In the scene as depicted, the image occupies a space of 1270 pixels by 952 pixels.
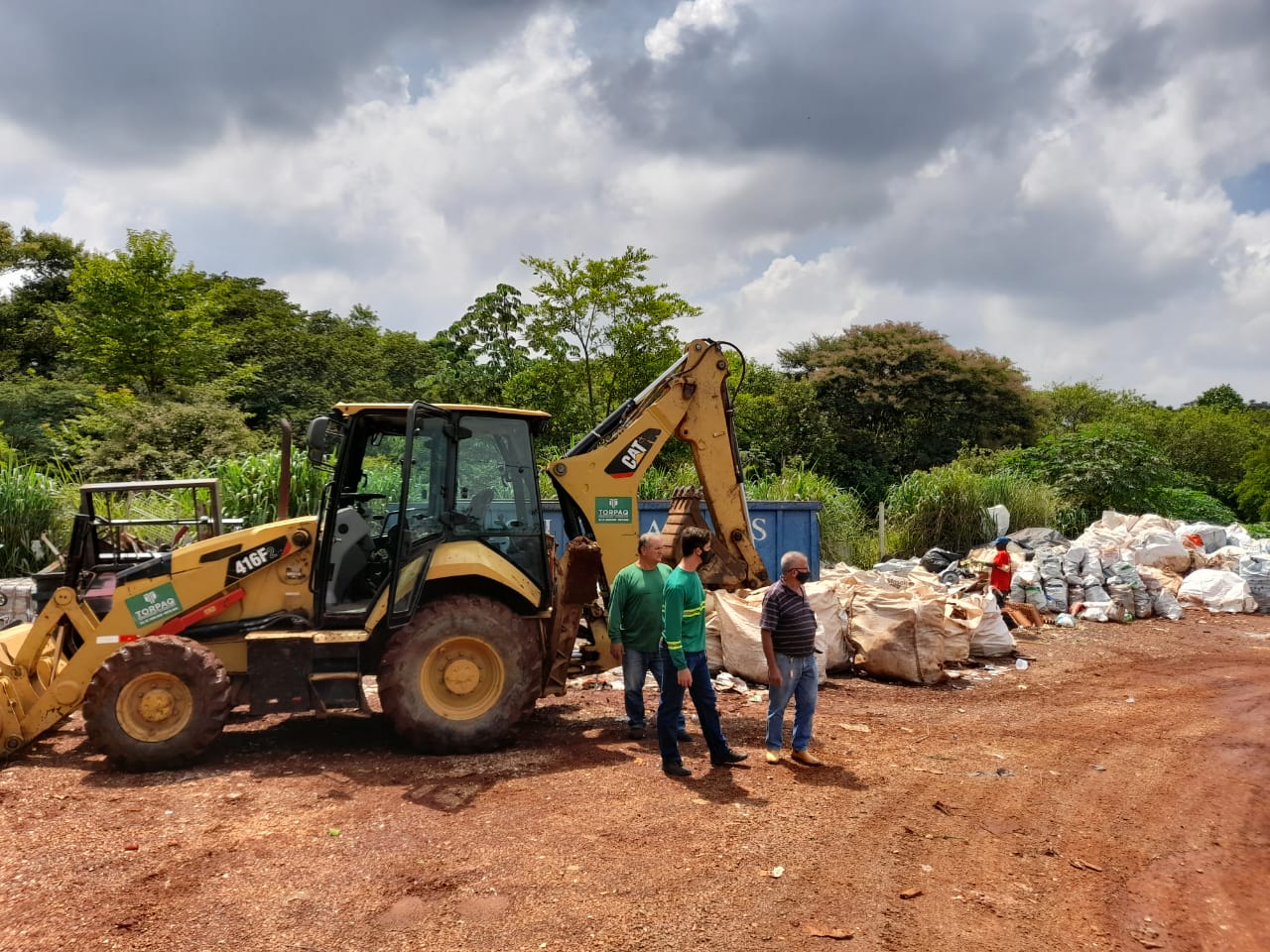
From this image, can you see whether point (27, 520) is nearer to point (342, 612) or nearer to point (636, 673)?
point (342, 612)

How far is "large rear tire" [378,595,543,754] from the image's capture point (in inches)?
239

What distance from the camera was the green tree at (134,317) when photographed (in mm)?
21156

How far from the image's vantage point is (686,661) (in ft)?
19.1

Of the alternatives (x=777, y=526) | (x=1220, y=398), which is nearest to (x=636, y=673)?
(x=777, y=526)

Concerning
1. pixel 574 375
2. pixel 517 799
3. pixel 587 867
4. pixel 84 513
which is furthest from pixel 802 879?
pixel 574 375

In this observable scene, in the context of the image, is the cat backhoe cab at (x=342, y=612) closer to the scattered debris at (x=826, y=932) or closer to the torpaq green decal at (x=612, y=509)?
the torpaq green decal at (x=612, y=509)

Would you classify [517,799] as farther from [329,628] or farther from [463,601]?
[329,628]

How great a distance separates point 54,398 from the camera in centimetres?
2267

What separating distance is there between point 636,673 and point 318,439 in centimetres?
276

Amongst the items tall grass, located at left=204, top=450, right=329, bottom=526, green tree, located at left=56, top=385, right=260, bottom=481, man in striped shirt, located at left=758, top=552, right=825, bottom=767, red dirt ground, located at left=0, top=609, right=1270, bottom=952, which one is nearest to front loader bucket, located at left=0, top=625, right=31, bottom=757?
red dirt ground, located at left=0, top=609, right=1270, bottom=952

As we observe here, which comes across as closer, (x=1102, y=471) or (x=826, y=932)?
(x=826, y=932)

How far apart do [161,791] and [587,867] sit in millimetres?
2776

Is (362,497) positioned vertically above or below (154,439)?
below

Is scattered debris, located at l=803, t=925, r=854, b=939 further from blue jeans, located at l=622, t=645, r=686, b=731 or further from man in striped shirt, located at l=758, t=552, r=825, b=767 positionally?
blue jeans, located at l=622, t=645, r=686, b=731
